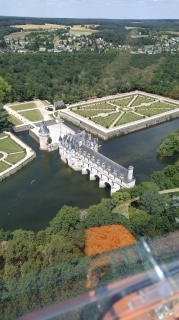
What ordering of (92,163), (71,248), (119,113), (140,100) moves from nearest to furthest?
(71,248) → (92,163) → (119,113) → (140,100)

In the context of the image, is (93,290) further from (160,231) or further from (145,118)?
(145,118)

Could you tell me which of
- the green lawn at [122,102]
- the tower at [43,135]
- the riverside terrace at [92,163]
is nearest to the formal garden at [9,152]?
the tower at [43,135]

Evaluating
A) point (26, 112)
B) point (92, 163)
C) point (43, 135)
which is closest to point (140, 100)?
point (26, 112)

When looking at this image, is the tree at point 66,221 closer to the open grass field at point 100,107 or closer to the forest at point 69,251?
the forest at point 69,251

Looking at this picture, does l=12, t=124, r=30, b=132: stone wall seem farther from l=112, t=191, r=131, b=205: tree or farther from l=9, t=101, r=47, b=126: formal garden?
l=112, t=191, r=131, b=205: tree

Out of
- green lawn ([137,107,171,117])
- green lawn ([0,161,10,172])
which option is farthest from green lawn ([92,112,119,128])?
green lawn ([0,161,10,172])

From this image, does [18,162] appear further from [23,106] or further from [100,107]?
[100,107]

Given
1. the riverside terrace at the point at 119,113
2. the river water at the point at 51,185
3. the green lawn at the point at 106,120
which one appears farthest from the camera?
the green lawn at the point at 106,120
